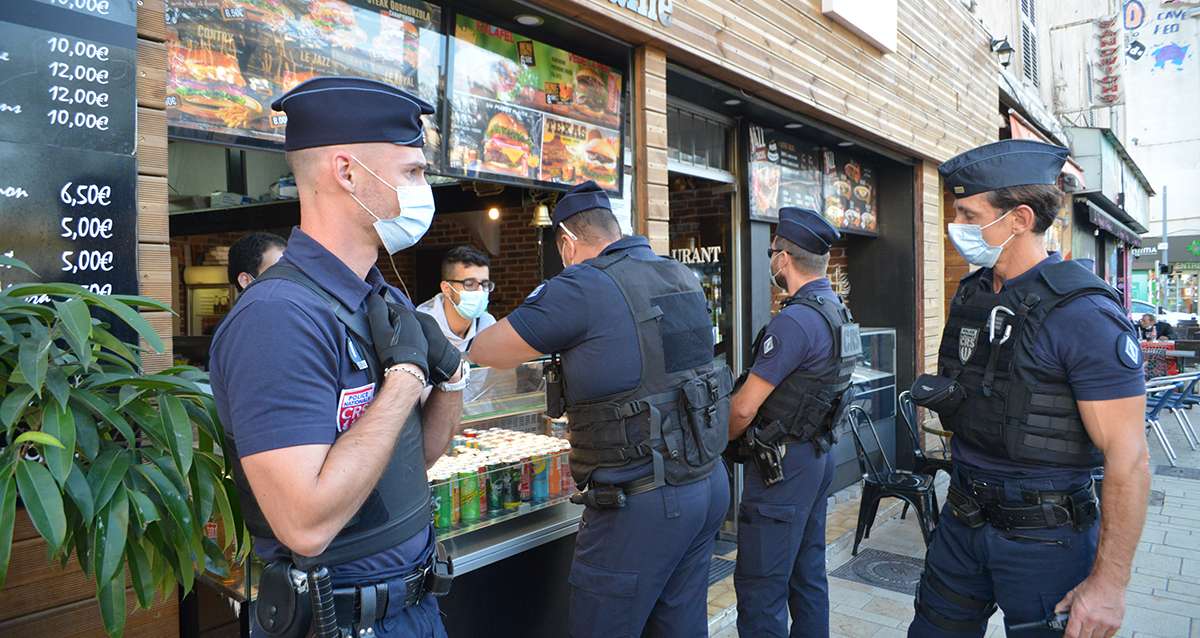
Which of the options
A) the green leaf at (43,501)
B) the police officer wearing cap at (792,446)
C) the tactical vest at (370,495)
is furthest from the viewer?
the police officer wearing cap at (792,446)

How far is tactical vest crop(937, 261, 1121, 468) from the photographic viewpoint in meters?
2.22

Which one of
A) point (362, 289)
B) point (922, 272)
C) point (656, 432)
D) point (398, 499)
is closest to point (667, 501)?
point (656, 432)

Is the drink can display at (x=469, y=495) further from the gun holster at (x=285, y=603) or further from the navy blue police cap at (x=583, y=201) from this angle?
the gun holster at (x=285, y=603)

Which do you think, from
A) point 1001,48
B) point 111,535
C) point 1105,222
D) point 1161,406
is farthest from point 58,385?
point 1105,222

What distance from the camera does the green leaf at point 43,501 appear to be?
3.96 feet

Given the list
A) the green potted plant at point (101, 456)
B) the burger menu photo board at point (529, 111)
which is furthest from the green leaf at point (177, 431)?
the burger menu photo board at point (529, 111)

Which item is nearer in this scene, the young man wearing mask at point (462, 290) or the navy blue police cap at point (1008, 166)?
the navy blue police cap at point (1008, 166)

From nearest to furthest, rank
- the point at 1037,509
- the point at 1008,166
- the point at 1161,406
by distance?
the point at 1037,509, the point at 1008,166, the point at 1161,406

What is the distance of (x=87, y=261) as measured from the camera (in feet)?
6.56

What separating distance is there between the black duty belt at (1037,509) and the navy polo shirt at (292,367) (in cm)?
189

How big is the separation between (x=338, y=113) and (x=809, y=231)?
2.62m

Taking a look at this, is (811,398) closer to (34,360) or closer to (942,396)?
(942,396)

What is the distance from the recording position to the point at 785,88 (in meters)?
4.89

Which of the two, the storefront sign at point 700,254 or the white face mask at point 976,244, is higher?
the storefront sign at point 700,254
